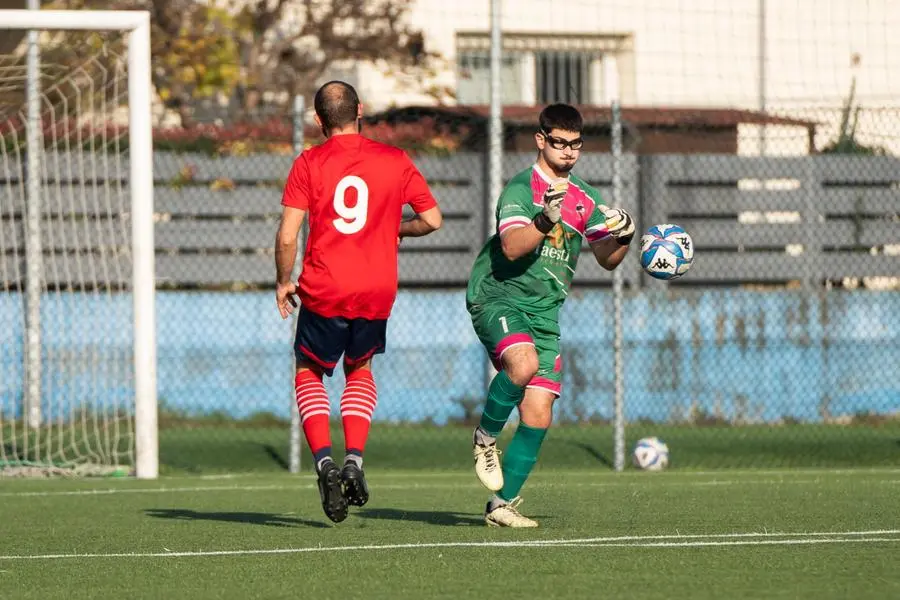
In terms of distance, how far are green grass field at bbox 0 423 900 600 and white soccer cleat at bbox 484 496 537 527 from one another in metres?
0.09

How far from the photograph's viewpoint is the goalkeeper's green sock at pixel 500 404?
23.3 ft

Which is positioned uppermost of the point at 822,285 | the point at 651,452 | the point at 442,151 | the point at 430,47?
the point at 430,47

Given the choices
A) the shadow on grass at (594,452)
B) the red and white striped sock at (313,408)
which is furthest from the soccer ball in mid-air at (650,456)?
the red and white striped sock at (313,408)

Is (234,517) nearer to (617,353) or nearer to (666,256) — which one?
(666,256)

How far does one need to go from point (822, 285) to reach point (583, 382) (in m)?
2.67

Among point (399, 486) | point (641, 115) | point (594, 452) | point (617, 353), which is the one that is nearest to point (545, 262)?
point (399, 486)

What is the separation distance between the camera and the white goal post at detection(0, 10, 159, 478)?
10523mm

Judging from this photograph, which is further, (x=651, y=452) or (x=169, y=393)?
(x=169, y=393)

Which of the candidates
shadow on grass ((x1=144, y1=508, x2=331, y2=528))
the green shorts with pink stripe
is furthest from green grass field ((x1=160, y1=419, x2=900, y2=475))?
the green shorts with pink stripe

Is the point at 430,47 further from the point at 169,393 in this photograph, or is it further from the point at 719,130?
the point at 169,393

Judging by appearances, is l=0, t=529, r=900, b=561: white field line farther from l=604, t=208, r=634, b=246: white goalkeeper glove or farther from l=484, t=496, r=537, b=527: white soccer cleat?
l=604, t=208, r=634, b=246: white goalkeeper glove

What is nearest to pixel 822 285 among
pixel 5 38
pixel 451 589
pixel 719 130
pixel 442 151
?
pixel 719 130

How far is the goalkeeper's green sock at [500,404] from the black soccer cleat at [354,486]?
0.86 m

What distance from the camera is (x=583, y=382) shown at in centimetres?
1419
